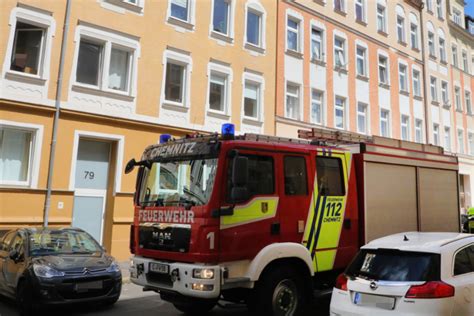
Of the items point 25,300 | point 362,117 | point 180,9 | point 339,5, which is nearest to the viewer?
point 25,300

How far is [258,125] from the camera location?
17797mm

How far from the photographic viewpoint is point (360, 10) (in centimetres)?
2391

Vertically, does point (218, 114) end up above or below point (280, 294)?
above

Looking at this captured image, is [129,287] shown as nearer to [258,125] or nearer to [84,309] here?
[84,309]

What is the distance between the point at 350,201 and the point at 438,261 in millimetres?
2769

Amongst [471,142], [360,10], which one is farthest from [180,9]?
[471,142]

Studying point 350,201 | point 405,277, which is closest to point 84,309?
point 350,201

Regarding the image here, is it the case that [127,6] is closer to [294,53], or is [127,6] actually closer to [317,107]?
[294,53]

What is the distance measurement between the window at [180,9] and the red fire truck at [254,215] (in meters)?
10.2

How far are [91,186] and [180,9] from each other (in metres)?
7.47

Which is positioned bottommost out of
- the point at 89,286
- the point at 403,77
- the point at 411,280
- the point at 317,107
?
the point at 89,286

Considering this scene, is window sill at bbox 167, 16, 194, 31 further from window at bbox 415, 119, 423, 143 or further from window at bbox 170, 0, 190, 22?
window at bbox 415, 119, 423, 143

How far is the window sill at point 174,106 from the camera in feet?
49.5

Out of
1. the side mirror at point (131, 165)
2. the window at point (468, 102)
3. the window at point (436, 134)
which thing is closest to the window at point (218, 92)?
the side mirror at point (131, 165)
